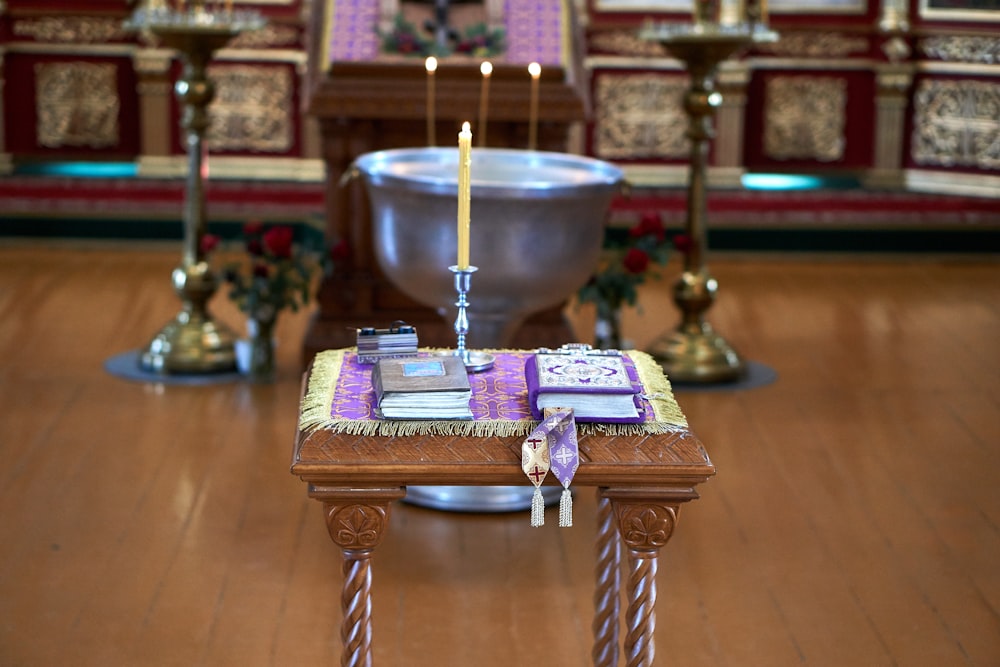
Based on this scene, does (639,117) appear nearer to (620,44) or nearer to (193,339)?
(620,44)

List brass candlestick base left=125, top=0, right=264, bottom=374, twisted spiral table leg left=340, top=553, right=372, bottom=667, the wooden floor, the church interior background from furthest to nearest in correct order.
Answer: brass candlestick base left=125, top=0, right=264, bottom=374
the church interior background
the wooden floor
twisted spiral table leg left=340, top=553, right=372, bottom=667

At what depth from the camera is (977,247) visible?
24.5 ft

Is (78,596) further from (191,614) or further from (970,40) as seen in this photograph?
(970,40)

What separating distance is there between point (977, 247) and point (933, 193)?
0.58 m

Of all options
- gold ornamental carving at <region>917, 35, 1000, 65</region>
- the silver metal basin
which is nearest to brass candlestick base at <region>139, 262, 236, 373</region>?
the silver metal basin

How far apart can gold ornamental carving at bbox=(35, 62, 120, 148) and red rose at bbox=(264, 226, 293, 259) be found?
11.2 feet

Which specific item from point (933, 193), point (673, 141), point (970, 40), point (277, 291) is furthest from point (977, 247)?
point (277, 291)

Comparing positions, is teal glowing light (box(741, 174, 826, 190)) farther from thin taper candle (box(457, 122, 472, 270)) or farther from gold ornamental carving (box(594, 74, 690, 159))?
thin taper candle (box(457, 122, 472, 270))

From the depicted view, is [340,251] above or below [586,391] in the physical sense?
below

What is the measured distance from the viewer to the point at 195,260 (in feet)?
17.2

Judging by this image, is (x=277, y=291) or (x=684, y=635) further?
(x=277, y=291)

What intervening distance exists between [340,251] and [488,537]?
5.26ft

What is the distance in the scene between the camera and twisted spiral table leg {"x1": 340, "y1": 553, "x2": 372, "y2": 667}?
244 centimetres

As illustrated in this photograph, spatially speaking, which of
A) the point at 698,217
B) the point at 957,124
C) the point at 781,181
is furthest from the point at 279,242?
the point at 957,124
